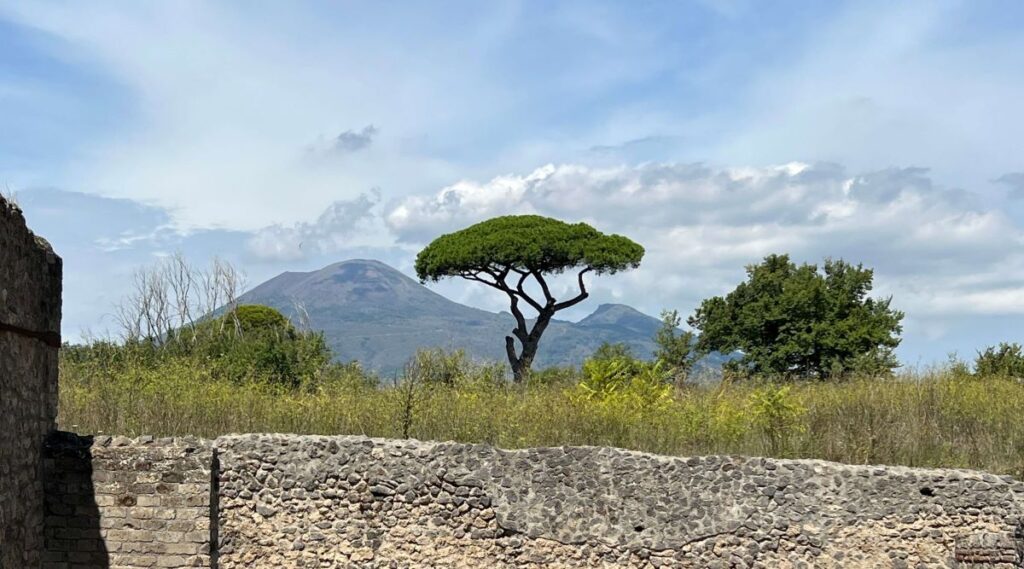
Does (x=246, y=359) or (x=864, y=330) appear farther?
(x=864, y=330)

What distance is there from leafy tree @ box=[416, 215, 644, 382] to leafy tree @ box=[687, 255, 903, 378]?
5639 mm

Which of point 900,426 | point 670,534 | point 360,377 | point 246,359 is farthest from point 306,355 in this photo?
point 900,426

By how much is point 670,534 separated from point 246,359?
25.1 feet

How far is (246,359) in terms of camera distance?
13.8 m

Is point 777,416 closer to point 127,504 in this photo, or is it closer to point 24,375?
point 127,504

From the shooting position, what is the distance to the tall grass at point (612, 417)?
10.1m

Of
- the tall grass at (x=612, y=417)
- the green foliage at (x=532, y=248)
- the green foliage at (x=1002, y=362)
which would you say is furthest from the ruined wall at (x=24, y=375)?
the green foliage at (x=532, y=248)

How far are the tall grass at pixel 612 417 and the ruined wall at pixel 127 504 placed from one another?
5.86ft

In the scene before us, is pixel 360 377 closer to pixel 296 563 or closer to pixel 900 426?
pixel 296 563

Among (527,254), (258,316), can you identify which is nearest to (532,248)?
(527,254)

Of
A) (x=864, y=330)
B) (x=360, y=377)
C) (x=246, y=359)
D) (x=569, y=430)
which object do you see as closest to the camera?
(x=569, y=430)

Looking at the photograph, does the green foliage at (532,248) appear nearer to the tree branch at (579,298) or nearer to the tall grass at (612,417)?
the tree branch at (579,298)

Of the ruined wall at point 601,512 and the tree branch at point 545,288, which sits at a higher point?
the tree branch at point 545,288

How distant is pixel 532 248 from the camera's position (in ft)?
92.3
